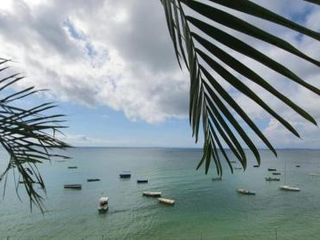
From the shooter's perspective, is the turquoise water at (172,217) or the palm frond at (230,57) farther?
the turquoise water at (172,217)

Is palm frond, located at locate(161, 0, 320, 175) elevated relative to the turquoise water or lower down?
elevated

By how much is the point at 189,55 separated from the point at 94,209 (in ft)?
113

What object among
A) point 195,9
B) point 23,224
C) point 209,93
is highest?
point 195,9

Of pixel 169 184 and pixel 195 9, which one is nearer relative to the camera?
pixel 195 9

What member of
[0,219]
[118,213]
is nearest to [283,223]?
[118,213]

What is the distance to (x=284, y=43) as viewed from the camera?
0.57 meters

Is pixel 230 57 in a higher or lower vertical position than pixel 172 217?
higher

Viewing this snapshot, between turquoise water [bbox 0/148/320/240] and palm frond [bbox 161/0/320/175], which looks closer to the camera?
palm frond [bbox 161/0/320/175]

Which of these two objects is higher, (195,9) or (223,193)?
(195,9)

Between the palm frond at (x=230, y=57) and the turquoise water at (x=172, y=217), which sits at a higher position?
the palm frond at (x=230, y=57)

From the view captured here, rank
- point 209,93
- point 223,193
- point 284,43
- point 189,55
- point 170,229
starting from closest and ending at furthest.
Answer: point 284,43, point 189,55, point 209,93, point 170,229, point 223,193

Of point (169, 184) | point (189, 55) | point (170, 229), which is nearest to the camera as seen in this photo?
point (189, 55)

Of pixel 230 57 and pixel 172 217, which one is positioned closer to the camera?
pixel 230 57

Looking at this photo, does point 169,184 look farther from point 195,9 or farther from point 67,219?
point 195,9
